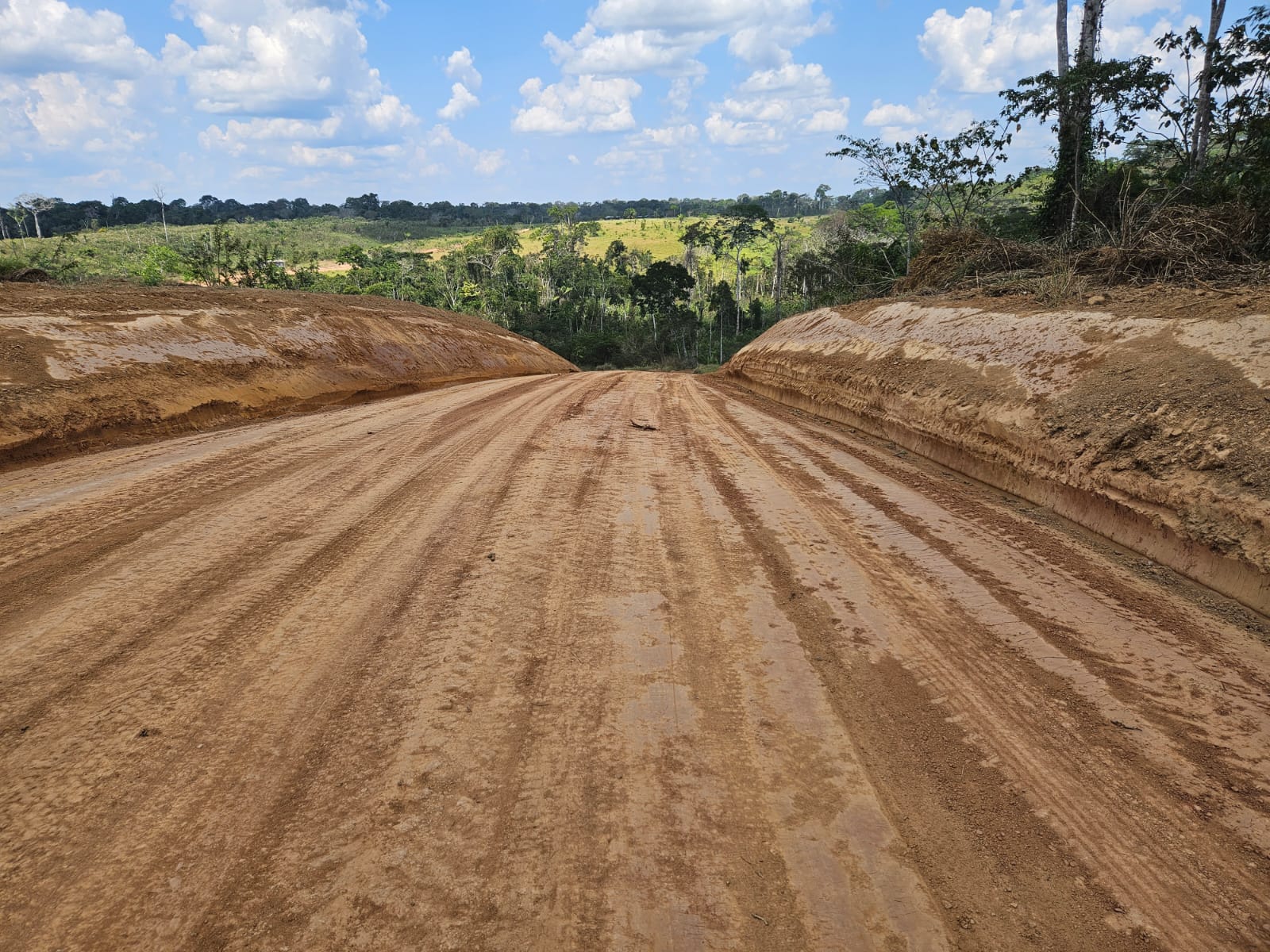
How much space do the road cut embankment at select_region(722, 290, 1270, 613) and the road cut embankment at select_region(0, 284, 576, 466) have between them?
743 cm

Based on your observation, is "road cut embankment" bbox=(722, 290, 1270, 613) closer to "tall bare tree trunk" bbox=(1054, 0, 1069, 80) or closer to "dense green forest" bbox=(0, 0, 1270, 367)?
"dense green forest" bbox=(0, 0, 1270, 367)

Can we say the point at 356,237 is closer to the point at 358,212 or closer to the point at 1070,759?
the point at 358,212

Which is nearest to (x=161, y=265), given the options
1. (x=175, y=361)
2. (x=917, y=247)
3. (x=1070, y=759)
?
(x=175, y=361)

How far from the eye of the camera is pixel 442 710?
2332mm

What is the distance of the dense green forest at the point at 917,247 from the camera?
713cm

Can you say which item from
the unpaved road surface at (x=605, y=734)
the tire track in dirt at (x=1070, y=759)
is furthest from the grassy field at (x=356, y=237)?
the tire track in dirt at (x=1070, y=759)

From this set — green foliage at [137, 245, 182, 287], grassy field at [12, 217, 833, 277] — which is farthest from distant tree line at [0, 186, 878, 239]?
green foliage at [137, 245, 182, 287]

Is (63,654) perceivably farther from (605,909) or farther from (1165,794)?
(1165,794)

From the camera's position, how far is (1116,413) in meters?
4.36

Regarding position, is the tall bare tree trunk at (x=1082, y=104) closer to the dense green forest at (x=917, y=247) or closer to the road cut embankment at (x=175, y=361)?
the dense green forest at (x=917, y=247)

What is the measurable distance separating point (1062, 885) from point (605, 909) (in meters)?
1.29

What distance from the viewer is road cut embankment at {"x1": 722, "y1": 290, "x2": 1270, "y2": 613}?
3.49 meters

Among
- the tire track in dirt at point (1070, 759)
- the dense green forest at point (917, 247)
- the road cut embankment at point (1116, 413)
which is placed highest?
the dense green forest at point (917, 247)

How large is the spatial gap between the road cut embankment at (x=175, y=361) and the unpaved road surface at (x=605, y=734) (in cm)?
175
